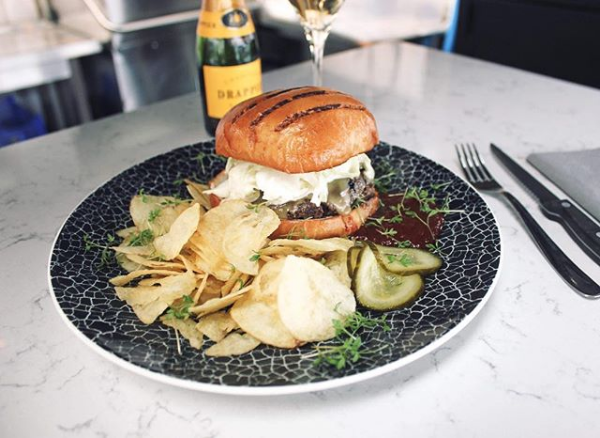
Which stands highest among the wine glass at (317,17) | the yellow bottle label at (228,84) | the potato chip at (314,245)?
the wine glass at (317,17)

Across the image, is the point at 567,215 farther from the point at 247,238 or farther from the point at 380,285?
the point at 247,238

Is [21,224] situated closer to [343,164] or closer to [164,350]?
Result: [164,350]

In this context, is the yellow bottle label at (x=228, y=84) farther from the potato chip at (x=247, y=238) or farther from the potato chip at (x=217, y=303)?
the potato chip at (x=217, y=303)

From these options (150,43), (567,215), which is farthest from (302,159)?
(150,43)

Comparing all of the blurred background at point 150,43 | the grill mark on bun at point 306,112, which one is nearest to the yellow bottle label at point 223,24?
the grill mark on bun at point 306,112

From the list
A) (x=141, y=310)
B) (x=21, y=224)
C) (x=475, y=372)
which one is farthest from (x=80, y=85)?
(x=475, y=372)

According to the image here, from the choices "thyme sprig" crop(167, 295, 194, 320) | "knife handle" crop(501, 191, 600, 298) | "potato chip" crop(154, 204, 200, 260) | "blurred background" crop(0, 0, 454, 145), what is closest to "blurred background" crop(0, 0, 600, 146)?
"blurred background" crop(0, 0, 454, 145)
